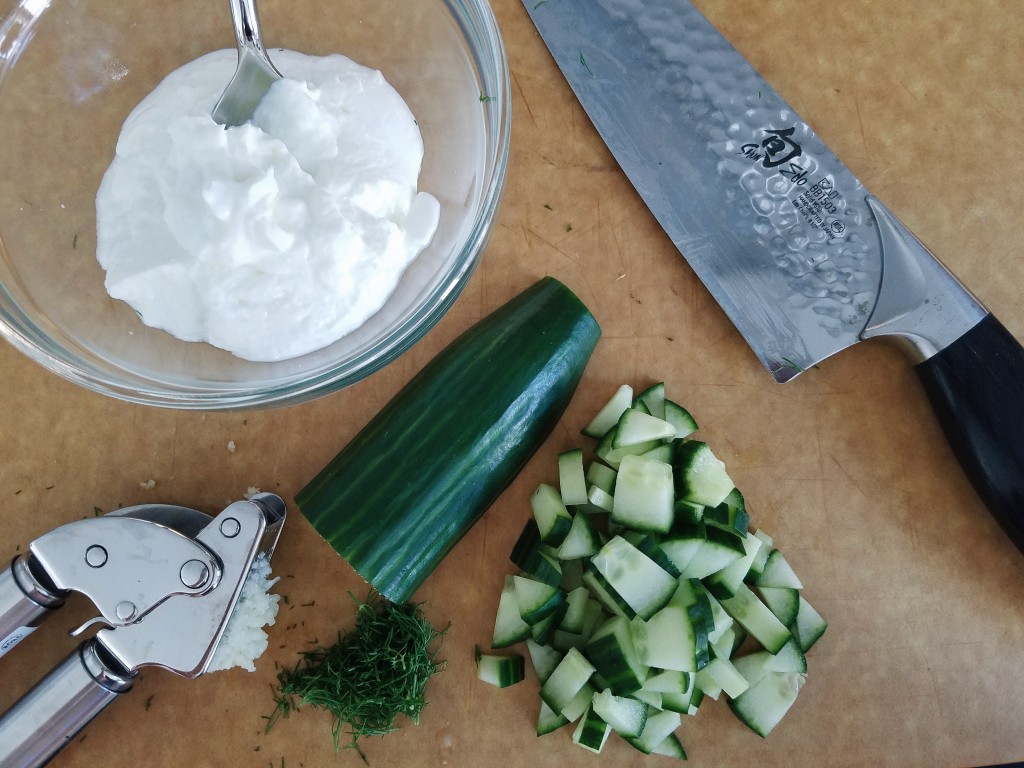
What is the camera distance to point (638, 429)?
1.58 metres

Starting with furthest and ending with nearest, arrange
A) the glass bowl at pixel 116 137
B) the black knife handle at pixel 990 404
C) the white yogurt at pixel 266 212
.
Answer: the black knife handle at pixel 990 404, the glass bowl at pixel 116 137, the white yogurt at pixel 266 212

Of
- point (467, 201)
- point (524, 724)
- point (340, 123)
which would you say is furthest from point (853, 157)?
point (524, 724)

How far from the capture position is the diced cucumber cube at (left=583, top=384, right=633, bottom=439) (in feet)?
5.45

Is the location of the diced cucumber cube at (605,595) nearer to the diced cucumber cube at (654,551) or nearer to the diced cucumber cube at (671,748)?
the diced cucumber cube at (654,551)

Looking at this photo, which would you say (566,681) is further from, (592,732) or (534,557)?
→ (534,557)

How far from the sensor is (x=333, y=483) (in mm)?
1587

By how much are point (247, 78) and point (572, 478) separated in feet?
3.13

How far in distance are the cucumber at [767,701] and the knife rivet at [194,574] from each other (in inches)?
43.2

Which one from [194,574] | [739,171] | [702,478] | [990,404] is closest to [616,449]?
[702,478]

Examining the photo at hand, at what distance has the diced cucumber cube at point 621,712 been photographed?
1590mm

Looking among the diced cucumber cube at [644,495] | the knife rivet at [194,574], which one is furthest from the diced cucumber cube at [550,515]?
the knife rivet at [194,574]

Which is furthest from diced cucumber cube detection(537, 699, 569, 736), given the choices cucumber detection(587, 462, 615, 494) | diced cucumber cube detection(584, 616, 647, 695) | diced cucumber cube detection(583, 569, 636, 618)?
cucumber detection(587, 462, 615, 494)

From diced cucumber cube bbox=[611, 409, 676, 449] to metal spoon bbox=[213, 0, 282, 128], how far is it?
890 mm

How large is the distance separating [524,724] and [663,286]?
3.22ft
